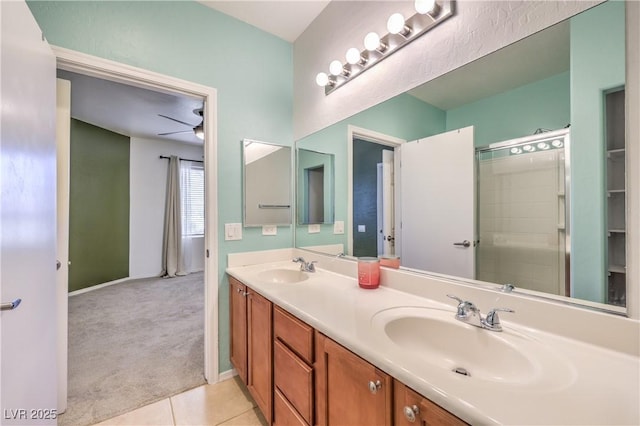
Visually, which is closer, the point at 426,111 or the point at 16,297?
the point at 16,297

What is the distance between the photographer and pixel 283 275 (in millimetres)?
1853

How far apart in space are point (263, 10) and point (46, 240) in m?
1.87

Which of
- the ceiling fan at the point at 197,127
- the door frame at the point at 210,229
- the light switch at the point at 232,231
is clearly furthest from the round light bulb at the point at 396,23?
the ceiling fan at the point at 197,127

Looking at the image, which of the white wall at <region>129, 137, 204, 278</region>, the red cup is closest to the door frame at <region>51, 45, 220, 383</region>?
the red cup

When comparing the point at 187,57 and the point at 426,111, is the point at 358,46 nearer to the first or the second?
the point at 426,111

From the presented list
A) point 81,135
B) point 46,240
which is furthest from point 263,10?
point 81,135

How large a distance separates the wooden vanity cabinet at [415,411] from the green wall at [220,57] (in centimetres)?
147

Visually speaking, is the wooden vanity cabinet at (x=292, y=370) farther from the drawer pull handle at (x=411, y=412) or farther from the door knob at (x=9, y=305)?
the door knob at (x=9, y=305)

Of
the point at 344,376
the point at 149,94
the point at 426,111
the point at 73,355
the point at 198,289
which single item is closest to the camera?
the point at 344,376

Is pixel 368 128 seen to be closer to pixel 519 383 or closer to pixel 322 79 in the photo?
pixel 322 79

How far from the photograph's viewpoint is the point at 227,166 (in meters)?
1.86

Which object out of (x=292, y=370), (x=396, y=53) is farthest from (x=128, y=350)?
(x=396, y=53)

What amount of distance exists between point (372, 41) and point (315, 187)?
41.0 inches

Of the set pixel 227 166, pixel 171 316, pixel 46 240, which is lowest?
pixel 171 316
